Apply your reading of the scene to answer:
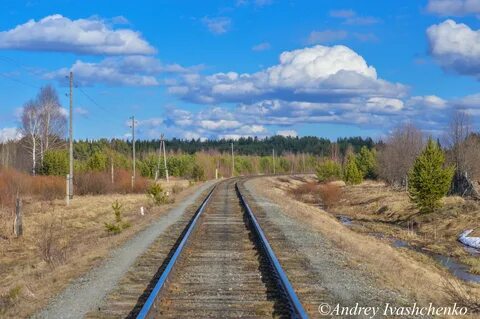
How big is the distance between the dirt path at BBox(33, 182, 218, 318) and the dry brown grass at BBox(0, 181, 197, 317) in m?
0.27

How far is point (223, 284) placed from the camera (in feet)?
32.3

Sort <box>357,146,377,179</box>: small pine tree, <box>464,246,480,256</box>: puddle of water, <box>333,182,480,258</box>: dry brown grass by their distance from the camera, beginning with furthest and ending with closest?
<box>357,146,377,179</box>: small pine tree
<box>333,182,480,258</box>: dry brown grass
<box>464,246,480,256</box>: puddle of water

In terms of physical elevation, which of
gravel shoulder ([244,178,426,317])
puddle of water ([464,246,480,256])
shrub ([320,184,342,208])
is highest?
gravel shoulder ([244,178,426,317])

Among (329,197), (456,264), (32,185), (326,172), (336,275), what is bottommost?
(456,264)

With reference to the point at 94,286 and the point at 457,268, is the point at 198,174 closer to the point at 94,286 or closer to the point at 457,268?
the point at 457,268

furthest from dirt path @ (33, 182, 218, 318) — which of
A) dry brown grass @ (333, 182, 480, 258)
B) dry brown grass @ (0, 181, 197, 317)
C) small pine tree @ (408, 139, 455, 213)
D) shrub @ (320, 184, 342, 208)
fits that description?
shrub @ (320, 184, 342, 208)

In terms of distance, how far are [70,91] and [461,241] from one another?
30.9 metres

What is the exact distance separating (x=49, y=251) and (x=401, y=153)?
61.5 meters

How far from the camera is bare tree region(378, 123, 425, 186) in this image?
231ft

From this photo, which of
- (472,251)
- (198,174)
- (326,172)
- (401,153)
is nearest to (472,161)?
(401,153)

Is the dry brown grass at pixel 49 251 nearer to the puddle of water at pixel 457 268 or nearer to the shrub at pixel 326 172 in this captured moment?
the puddle of water at pixel 457 268

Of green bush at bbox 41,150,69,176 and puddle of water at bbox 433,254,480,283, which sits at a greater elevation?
green bush at bbox 41,150,69,176

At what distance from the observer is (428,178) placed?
38125 millimetres

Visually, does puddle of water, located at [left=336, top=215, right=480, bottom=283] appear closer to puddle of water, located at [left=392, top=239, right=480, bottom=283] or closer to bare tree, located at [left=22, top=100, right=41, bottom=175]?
puddle of water, located at [left=392, top=239, right=480, bottom=283]
